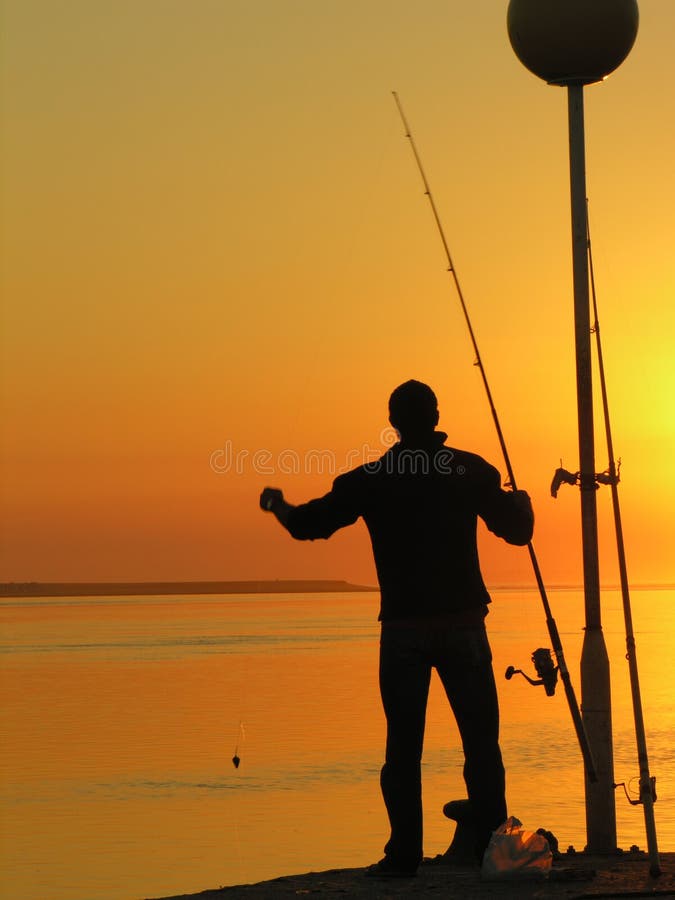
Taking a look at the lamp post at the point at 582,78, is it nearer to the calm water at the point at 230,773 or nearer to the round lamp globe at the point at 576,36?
the round lamp globe at the point at 576,36

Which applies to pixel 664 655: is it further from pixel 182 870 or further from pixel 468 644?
pixel 468 644

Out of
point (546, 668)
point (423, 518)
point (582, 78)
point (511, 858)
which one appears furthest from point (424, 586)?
point (582, 78)

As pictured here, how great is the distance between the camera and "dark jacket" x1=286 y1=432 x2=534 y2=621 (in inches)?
284

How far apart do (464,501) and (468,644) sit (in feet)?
2.01

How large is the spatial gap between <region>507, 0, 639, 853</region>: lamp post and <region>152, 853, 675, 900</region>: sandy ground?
1.18m

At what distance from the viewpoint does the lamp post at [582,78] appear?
8.66 metres

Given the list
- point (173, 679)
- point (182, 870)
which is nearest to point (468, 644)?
point (182, 870)

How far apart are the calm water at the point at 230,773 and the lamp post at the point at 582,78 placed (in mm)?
3652

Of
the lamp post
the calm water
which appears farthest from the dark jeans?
the calm water

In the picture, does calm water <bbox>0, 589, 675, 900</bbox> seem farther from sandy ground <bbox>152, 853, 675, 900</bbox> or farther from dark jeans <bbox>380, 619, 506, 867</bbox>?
dark jeans <bbox>380, 619, 506, 867</bbox>

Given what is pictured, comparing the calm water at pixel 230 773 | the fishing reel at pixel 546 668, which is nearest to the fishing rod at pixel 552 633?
the fishing reel at pixel 546 668

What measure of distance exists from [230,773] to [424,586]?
412 inches

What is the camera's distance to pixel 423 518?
725cm

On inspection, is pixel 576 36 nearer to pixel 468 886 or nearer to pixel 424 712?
pixel 424 712
